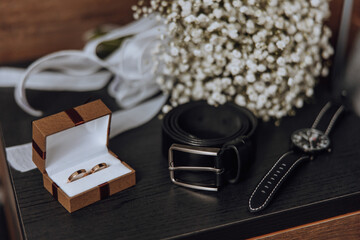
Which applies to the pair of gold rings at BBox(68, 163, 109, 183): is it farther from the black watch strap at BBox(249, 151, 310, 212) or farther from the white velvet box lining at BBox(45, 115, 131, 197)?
the black watch strap at BBox(249, 151, 310, 212)

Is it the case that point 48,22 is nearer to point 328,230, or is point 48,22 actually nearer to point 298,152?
point 298,152

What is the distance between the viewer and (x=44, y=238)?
0.72m

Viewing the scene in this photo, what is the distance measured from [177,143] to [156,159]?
0.09 m

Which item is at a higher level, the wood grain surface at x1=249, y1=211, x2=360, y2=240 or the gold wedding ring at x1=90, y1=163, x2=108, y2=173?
the gold wedding ring at x1=90, y1=163, x2=108, y2=173

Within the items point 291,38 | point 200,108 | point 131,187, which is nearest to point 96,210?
point 131,187

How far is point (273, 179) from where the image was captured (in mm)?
837

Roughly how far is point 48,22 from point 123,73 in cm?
40

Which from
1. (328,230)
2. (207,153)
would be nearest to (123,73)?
(207,153)

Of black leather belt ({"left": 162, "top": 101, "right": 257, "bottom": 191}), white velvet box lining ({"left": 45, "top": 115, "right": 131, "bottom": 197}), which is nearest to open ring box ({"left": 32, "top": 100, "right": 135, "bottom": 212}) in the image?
white velvet box lining ({"left": 45, "top": 115, "right": 131, "bottom": 197})

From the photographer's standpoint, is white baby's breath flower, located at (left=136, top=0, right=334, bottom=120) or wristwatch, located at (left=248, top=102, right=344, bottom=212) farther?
white baby's breath flower, located at (left=136, top=0, right=334, bottom=120)

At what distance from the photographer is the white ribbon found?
42.1 inches

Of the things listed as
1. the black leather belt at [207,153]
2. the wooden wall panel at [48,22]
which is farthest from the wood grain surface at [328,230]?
the wooden wall panel at [48,22]

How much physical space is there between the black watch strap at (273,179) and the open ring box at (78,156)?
241mm

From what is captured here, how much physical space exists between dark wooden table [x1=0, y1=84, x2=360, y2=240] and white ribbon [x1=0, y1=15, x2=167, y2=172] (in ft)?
0.36
